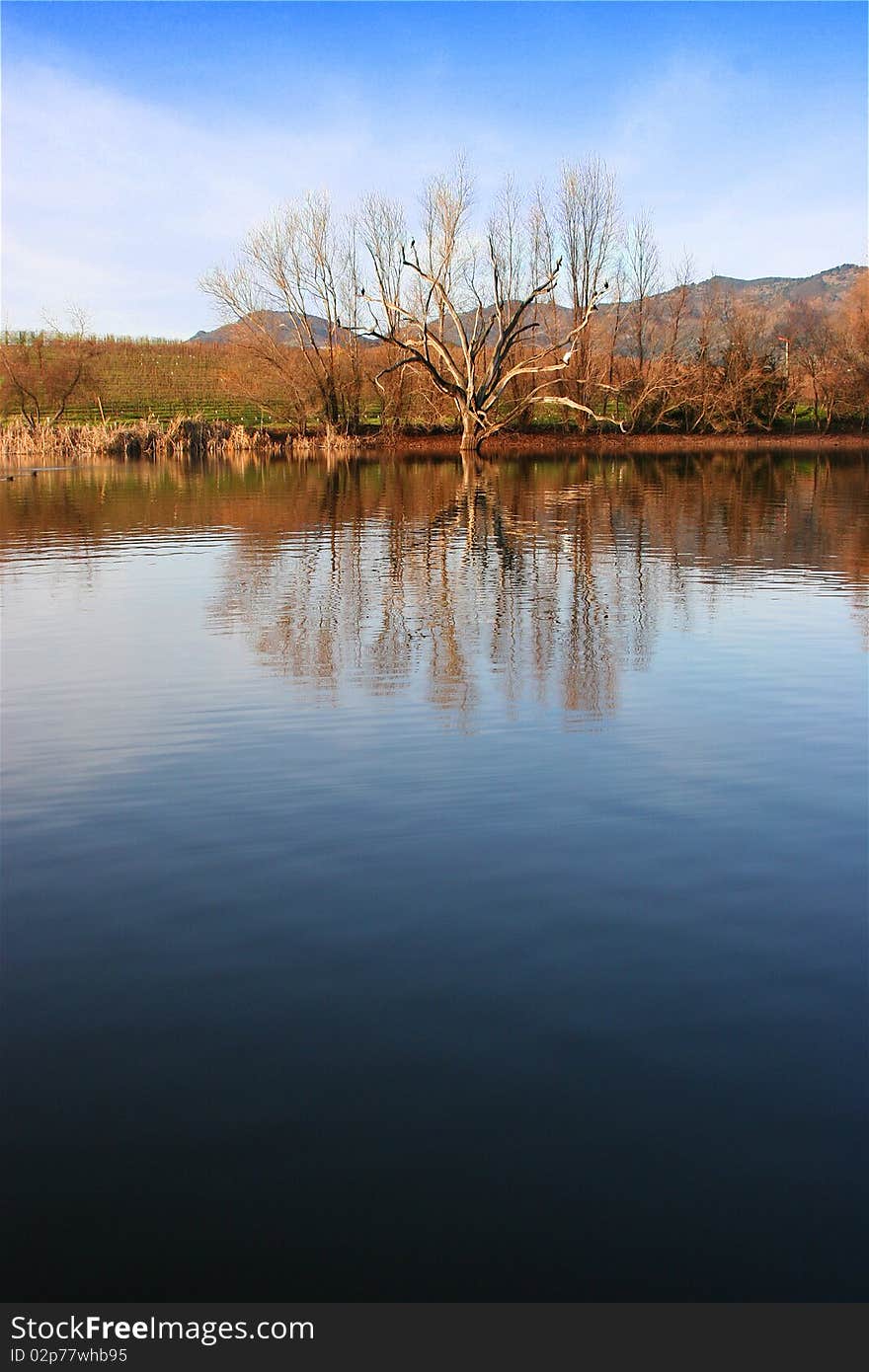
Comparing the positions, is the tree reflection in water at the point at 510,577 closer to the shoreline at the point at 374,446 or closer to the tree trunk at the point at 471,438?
the tree trunk at the point at 471,438

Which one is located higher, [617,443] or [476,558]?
[617,443]

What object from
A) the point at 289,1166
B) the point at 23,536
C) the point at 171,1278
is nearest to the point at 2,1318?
the point at 171,1278

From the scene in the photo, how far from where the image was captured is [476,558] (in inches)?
701

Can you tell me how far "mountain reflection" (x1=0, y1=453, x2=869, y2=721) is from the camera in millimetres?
10578

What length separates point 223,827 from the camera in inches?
257

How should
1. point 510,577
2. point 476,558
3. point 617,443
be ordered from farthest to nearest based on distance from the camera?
point 617,443 → point 476,558 → point 510,577

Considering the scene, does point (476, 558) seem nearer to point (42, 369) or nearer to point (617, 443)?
point (617, 443)

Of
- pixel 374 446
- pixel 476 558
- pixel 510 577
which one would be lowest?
pixel 510 577

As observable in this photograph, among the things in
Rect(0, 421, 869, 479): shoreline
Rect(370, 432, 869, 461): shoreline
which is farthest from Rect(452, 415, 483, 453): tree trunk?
Rect(370, 432, 869, 461): shoreline

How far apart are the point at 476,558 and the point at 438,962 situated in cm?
1338

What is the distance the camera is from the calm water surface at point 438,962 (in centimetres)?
334

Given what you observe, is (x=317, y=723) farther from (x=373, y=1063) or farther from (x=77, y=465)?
(x=77, y=465)

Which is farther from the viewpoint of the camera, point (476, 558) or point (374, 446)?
point (374, 446)

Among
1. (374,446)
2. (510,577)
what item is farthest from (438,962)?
(374,446)
